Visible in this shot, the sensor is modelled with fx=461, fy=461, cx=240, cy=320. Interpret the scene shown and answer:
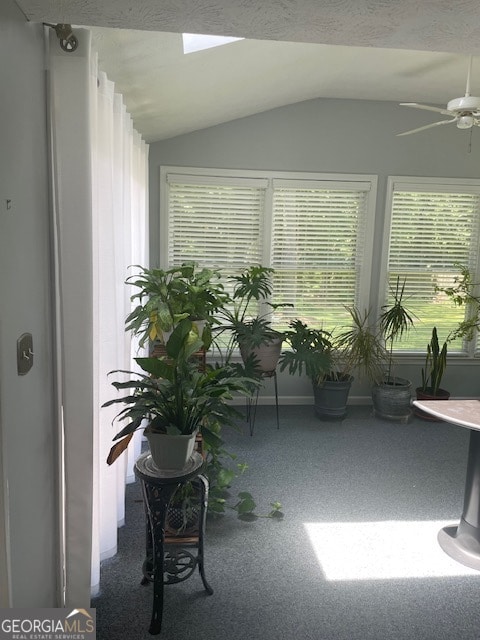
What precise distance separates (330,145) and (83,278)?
11.3 feet

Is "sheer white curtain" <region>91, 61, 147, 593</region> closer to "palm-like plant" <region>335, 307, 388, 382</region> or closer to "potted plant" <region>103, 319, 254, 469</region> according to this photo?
"potted plant" <region>103, 319, 254, 469</region>

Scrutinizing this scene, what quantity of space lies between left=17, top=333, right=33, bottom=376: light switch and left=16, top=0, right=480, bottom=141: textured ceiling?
89 centimetres

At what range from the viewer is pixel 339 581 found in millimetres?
2236

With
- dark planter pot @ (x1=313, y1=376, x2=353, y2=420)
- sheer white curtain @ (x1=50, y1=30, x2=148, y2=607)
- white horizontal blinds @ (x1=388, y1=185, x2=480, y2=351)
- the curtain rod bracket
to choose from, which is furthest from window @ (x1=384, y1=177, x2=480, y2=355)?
the curtain rod bracket

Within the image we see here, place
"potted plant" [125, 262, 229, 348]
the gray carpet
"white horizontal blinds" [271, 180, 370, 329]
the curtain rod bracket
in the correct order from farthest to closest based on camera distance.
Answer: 1. "white horizontal blinds" [271, 180, 370, 329]
2. "potted plant" [125, 262, 229, 348]
3. the gray carpet
4. the curtain rod bracket

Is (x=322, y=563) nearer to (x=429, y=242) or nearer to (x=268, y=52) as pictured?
(x=268, y=52)

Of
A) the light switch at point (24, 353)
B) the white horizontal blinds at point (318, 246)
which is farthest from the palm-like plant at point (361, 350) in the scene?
the light switch at point (24, 353)

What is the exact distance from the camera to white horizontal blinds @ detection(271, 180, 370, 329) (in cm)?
446

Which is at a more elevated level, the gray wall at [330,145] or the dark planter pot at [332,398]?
the gray wall at [330,145]

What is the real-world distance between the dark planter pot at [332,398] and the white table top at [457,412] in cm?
168

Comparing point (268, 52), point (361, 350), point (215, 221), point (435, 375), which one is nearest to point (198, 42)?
point (268, 52)

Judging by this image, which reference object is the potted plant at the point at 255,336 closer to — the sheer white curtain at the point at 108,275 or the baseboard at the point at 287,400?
the baseboard at the point at 287,400

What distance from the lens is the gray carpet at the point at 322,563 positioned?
6.41 feet

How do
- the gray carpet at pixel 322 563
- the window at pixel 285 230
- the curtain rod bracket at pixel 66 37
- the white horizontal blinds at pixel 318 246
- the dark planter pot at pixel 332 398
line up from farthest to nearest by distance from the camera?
the white horizontal blinds at pixel 318 246 → the window at pixel 285 230 → the dark planter pot at pixel 332 398 → the gray carpet at pixel 322 563 → the curtain rod bracket at pixel 66 37
